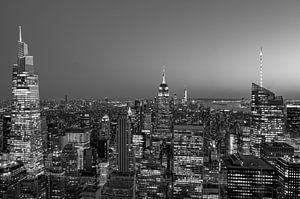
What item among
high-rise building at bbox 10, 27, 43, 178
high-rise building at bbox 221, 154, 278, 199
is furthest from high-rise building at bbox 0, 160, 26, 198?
high-rise building at bbox 221, 154, 278, 199

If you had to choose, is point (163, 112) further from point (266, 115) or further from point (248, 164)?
point (248, 164)

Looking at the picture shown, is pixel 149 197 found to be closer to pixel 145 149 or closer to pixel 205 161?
pixel 205 161

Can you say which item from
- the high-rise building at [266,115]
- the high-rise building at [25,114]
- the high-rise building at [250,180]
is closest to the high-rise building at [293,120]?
the high-rise building at [266,115]

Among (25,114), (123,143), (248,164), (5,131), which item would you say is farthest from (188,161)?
(5,131)

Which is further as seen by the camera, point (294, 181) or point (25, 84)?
point (25, 84)

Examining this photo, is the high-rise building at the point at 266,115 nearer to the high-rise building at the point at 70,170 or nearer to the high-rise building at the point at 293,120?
the high-rise building at the point at 293,120

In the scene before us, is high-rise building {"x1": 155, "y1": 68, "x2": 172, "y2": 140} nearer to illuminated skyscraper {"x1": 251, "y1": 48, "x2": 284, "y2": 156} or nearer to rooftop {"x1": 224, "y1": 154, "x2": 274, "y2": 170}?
illuminated skyscraper {"x1": 251, "y1": 48, "x2": 284, "y2": 156}

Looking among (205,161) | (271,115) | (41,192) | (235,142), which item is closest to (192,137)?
(205,161)
